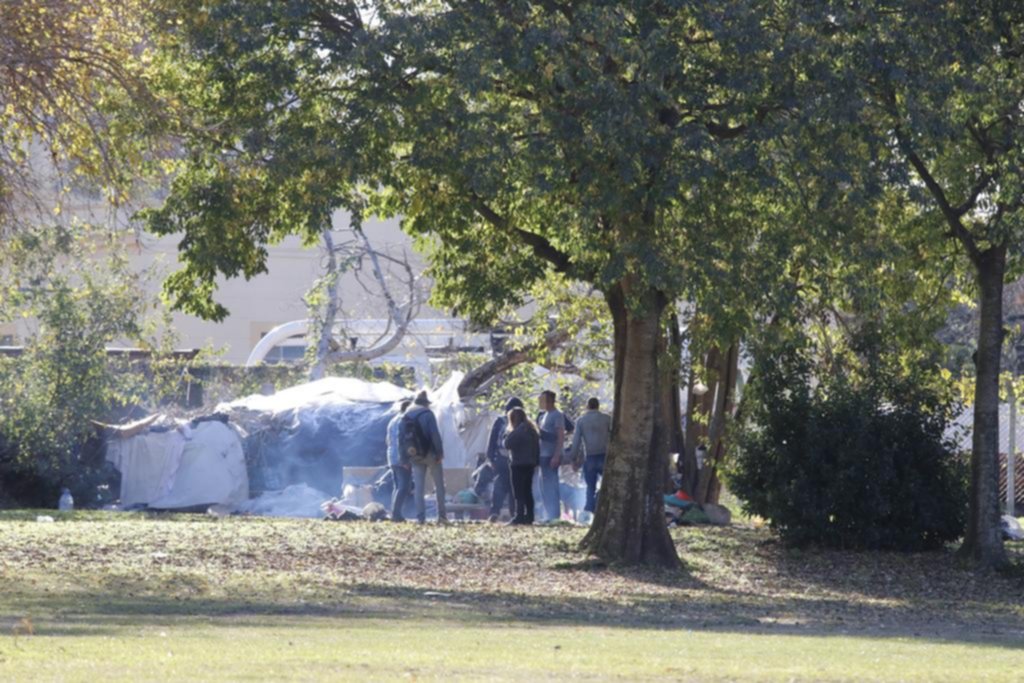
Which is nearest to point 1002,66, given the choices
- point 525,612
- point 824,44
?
point 824,44

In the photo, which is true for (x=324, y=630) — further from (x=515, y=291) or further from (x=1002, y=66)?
(x=1002, y=66)

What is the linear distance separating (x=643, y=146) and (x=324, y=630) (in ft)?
17.4

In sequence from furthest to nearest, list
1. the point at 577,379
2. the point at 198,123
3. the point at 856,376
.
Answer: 1. the point at 577,379
2. the point at 856,376
3. the point at 198,123

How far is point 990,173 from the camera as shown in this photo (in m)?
16.2

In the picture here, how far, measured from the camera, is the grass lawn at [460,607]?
29.0 feet

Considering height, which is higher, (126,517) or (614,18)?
(614,18)

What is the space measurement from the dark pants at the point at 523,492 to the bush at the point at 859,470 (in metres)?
3.20

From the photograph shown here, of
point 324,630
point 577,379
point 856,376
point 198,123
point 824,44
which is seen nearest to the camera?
point 324,630

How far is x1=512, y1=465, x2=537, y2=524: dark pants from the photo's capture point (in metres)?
20.6

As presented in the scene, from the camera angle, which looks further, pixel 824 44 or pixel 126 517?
pixel 126 517

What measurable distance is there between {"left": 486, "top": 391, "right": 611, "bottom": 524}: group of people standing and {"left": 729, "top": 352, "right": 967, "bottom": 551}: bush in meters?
2.78

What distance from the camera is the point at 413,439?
20219 mm

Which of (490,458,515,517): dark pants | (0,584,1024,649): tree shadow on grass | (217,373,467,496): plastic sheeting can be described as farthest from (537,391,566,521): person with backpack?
(0,584,1024,649): tree shadow on grass

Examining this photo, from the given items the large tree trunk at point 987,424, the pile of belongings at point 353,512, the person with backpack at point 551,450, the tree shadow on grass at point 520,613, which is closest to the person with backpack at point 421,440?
the pile of belongings at point 353,512
